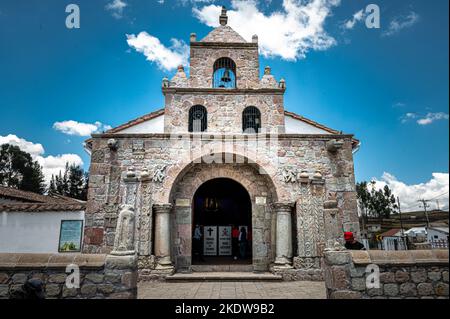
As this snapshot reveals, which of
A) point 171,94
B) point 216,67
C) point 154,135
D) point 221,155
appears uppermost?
point 216,67

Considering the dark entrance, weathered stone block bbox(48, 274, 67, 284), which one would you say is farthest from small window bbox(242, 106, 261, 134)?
weathered stone block bbox(48, 274, 67, 284)

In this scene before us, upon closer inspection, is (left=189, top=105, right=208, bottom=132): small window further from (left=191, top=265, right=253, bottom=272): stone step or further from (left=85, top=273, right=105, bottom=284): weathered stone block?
(left=85, top=273, right=105, bottom=284): weathered stone block

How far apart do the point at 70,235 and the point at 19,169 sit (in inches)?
1048

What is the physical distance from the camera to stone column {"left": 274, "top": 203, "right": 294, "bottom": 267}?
807cm

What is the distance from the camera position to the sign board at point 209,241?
39.5ft

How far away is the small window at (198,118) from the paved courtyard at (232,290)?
A: 494 cm

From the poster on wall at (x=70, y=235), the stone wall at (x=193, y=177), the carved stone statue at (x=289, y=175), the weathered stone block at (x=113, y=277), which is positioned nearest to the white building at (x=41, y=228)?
the poster on wall at (x=70, y=235)

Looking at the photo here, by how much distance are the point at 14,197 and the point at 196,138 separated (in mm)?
12365

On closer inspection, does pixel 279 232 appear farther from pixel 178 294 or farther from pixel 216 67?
pixel 216 67

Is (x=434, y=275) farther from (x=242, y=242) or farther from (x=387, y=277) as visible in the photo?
(x=242, y=242)

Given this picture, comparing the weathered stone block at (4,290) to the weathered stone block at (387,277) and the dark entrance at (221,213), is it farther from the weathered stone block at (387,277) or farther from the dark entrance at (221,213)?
the dark entrance at (221,213)

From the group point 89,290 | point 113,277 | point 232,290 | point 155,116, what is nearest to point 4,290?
point 89,290
